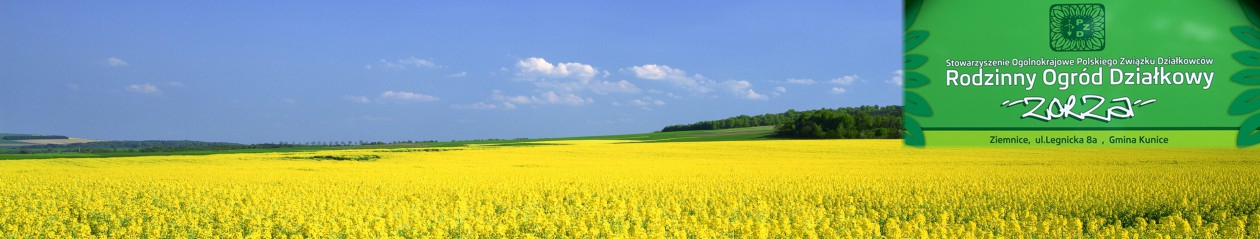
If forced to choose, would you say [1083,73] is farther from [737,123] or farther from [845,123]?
[737,123]

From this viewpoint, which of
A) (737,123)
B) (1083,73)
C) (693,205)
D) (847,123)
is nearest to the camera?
(1083,73)

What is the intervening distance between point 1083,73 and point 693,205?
5.81 metres

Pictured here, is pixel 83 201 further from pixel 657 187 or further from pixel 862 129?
pixel 862 129

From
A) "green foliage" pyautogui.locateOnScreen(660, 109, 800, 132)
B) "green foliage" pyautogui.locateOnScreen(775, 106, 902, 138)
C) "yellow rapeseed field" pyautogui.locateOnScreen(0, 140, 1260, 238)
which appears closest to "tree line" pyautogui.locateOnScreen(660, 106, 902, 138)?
"green foliage" pyautogui.locateOnScreen(775, 106, 902, 138)

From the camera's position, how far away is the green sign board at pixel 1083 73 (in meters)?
6.64

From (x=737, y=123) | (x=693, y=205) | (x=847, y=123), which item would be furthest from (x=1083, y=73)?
(x=737, y=123)

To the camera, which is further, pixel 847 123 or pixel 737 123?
pixel 737 123

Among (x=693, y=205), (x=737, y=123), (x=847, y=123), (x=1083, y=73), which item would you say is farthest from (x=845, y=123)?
(x=1083, y=73)

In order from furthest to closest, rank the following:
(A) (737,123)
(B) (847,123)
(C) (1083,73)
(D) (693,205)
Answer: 1. (A) (737,123)
2. (B) (847,123)
3. (D) (693,205)
4. (C) (1083,73)

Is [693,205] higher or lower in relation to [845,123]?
lower

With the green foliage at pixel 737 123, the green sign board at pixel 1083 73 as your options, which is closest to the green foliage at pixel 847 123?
the green foliage at pixel 737 123

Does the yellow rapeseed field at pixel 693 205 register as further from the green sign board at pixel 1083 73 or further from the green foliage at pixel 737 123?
the green foliage at pixel 737 123

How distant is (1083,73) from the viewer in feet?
22.0

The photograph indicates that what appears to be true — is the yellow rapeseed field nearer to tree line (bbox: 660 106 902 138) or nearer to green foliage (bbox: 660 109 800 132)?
tree line (bbox: 660 106 902 138)
